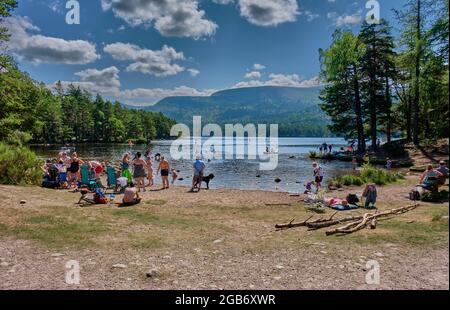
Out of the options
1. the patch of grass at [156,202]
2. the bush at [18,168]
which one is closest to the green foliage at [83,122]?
the bush at [18,168]

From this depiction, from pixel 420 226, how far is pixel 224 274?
6935mm

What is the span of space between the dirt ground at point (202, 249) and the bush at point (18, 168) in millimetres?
3915

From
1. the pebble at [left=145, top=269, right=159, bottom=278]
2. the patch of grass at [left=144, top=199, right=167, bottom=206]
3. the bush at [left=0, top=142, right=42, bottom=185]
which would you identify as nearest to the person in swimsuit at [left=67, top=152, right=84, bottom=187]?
the bush at [left=0, top=142, right=42, bottom=185]

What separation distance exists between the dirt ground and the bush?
3.92 meters

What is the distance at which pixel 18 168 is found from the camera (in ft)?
58.6

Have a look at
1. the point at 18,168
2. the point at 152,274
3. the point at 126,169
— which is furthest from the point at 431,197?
the point at 18,168

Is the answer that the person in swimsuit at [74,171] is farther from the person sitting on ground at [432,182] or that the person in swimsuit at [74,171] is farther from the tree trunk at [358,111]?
the tree trunk at [358,111]

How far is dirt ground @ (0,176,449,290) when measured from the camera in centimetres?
672

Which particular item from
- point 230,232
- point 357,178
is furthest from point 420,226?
point 357,178

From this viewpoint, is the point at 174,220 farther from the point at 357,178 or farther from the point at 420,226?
the point at 357,178

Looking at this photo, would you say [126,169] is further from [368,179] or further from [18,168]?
[368,179]

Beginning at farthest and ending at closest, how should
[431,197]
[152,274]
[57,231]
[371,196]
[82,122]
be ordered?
[82,122], [431,197], [371,196], [57,231], [152,274]

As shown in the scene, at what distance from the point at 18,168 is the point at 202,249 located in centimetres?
1433

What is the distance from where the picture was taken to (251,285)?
6.60 metres
